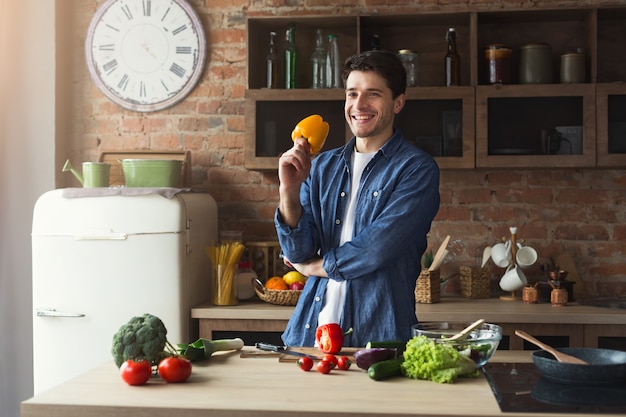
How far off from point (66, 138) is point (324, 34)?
4.95ft

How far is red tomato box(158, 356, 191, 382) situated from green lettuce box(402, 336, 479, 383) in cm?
53

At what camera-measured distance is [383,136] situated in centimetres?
272

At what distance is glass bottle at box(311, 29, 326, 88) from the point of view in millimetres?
4035

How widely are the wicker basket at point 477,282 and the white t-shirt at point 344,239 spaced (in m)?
1.36

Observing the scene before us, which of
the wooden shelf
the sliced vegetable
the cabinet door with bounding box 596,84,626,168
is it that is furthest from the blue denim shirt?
the cabinet door with bounding box 596,84,626,168

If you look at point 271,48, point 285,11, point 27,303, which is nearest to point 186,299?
point 27,303

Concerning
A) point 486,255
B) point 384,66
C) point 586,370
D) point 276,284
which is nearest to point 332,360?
point 586,370

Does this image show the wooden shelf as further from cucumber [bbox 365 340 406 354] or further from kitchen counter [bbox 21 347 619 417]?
kitchen counter [bbox 21 347 619 417]

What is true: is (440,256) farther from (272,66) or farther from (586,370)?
(586,370)

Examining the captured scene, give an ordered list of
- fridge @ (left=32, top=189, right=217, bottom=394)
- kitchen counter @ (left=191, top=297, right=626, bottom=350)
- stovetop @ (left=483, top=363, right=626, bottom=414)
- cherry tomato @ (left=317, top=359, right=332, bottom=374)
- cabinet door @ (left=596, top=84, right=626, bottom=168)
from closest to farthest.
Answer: stovetop @ (left=483, top=363, right=626, bottom=414) < cherry tomato @ (left=317, top=359, right=332, bottom=374) < kitchen counter @ (left=191, top=297, right=626, bottom=350) < fridge @ (left=32, top=189, right=217, bottom=394) < cabinet door @ (left=596, top=84, right=626, bottom=168)

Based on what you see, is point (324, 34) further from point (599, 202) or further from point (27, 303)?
point (27, 303)

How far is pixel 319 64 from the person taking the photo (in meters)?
4.06

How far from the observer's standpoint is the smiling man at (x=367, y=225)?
252cm

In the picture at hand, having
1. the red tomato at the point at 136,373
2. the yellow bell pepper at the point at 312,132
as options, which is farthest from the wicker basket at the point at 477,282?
the red tomato at the point at 136,373
